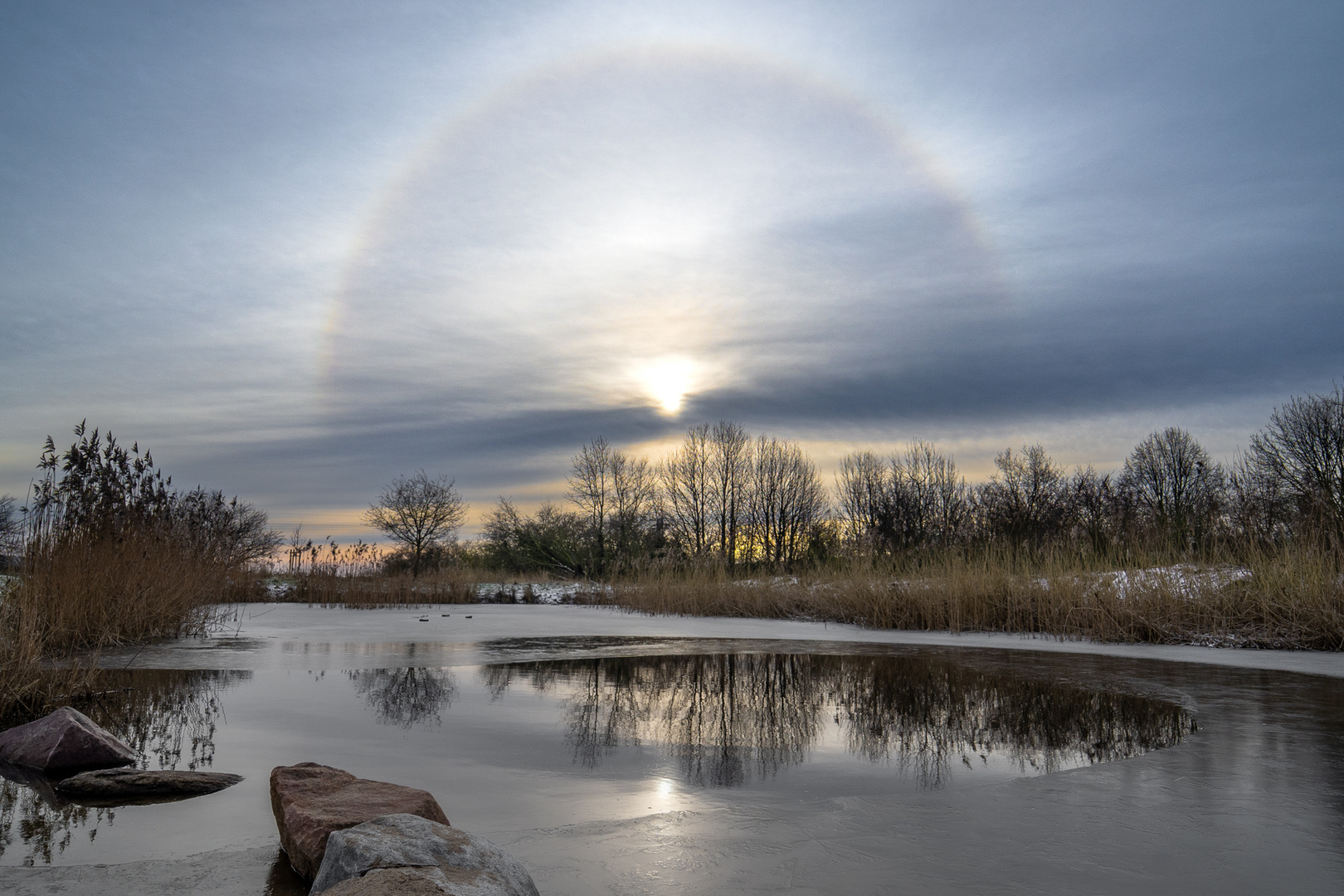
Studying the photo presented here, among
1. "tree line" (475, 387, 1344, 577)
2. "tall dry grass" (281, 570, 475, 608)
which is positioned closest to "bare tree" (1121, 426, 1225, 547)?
"tree line" (475, 387, 1344, 577)

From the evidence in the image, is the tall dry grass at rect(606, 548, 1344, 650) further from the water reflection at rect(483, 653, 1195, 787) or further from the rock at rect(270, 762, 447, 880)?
the rock at rect(270, 762, 447, 880)

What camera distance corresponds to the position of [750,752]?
3629 mm

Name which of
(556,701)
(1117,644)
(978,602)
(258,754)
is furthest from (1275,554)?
(258,754)

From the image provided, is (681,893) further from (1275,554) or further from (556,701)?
(1275,554)

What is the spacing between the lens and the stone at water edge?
9.48 feet

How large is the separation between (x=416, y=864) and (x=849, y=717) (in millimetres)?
3132

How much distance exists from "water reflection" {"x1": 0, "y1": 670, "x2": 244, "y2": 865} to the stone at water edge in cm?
7

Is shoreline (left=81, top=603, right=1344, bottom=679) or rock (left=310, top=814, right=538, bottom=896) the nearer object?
rock (left=310, top=814, right=538, bottom=896)

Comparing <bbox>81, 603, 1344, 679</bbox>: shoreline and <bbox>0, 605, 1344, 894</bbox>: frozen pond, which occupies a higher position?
<bbox>0, 605, 1344, 894</bbox>: frozen pond

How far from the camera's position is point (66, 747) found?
320cm

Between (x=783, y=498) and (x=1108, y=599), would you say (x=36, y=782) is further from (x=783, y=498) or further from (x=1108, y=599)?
(x=783, y=498)

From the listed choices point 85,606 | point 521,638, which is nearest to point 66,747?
point 85,606

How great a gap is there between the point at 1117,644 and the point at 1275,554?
225 centimetres

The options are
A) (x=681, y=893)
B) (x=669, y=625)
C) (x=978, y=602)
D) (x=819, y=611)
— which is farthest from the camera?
(x=819, y=611)
